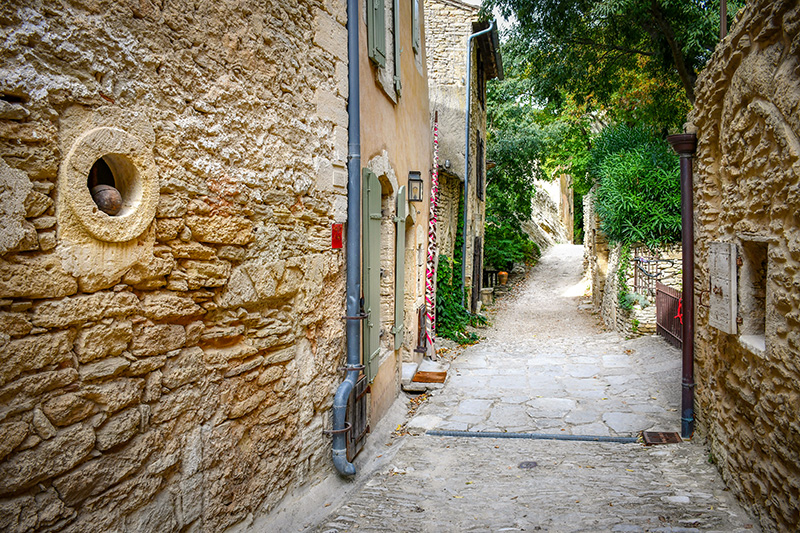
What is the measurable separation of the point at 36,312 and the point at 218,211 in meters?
1.09

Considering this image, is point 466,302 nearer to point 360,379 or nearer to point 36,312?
point 360,379

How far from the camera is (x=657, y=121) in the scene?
13.0 metres

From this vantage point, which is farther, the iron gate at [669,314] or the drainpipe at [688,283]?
the iron gate at [669,314]

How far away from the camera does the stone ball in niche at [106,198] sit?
7.38 ft

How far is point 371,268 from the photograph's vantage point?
15.5ft

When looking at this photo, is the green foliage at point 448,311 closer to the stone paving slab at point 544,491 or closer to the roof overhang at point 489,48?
the stone paving slab at point 544,491

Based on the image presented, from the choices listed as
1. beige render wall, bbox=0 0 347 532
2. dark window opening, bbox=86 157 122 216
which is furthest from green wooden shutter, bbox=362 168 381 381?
dark window opening, bbox=86 157 122 216

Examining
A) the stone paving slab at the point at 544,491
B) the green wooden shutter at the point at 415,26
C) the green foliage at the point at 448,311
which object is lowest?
the stone paving slab at the point at 544,491

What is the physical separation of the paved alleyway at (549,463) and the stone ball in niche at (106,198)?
2372 mm

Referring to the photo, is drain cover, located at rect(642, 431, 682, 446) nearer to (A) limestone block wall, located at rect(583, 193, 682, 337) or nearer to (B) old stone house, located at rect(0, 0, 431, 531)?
(B) old stone house, located at rect(0, 0, 431, 531)

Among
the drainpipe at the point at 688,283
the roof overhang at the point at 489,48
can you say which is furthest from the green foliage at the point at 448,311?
the roof overhang at the point at 489,48

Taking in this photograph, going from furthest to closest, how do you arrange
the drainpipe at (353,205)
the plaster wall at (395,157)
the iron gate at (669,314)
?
the iron gate at (669,314), the plaster wall at (395,157), the drainpipe at (353,205)

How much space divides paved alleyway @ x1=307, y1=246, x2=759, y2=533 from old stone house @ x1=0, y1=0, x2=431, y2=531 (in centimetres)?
77

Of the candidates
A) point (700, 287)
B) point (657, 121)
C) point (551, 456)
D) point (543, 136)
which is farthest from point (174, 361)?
point (543, 136)
